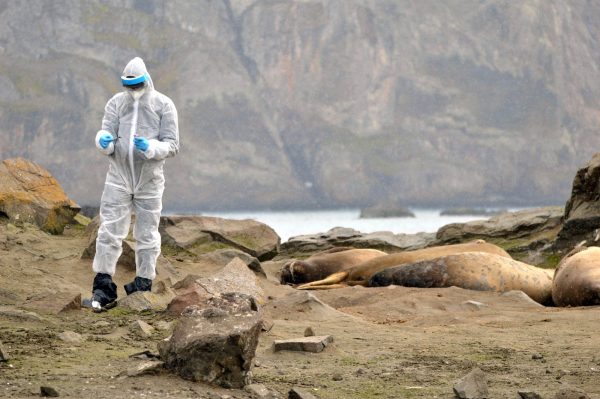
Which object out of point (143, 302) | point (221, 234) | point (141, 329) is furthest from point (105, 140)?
point (221, 234)

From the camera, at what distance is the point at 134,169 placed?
10875mm

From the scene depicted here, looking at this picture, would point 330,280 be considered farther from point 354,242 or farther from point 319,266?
point 354,242

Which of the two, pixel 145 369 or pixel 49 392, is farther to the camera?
pixel 145 369

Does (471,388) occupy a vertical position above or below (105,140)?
below

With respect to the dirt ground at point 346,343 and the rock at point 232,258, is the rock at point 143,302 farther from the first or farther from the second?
the rock at point 232,258

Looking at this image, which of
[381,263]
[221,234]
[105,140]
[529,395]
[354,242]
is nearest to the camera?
[529,395]

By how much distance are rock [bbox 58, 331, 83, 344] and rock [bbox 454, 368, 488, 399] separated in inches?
115

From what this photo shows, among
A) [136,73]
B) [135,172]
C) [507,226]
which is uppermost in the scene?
[136,73]

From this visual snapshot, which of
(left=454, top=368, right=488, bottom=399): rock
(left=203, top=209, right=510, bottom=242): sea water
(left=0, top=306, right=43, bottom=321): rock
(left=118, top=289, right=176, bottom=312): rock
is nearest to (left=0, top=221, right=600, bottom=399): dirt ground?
(left=0, top=306, right=43, bottom=321): rock

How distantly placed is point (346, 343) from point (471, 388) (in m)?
2.41

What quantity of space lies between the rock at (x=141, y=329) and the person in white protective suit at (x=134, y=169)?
1775 mm

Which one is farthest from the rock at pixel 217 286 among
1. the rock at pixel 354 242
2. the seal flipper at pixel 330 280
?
the rock at pixel 354 242

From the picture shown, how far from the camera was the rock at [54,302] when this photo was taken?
9531 millimetres

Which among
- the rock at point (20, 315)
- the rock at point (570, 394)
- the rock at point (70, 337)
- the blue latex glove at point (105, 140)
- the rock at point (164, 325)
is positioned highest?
the blue latex glove at point (105, 140)
